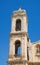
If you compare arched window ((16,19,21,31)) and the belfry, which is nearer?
the belfry

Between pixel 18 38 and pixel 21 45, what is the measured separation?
2.68 ft

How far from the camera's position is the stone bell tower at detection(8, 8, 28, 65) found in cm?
2486

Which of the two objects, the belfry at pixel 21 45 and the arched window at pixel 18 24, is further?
the arched window at pixel 18 24

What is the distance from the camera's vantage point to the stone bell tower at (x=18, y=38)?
81.6 ft

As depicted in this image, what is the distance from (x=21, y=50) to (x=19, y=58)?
0.85 metres

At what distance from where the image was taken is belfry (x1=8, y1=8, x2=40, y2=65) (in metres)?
24.9

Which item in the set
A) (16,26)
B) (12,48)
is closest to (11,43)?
(12,48)

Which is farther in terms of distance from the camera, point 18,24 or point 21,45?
point 18,24

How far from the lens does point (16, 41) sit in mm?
26078

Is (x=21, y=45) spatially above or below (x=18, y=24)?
below

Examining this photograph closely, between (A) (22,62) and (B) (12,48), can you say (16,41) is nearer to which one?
(B) (12,48)

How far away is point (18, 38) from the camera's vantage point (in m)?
25.9

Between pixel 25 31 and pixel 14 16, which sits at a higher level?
pixel 14 16

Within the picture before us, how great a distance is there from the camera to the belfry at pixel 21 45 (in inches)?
982
